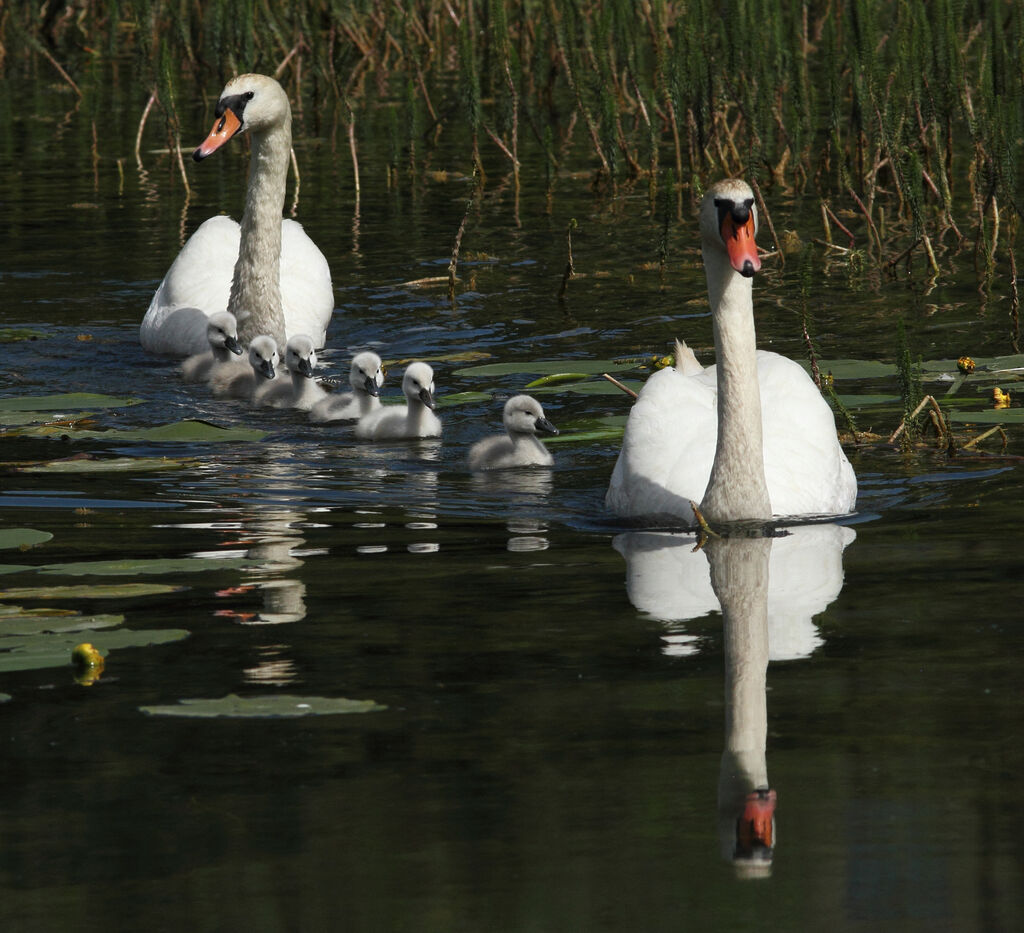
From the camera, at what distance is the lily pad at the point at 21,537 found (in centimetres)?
625

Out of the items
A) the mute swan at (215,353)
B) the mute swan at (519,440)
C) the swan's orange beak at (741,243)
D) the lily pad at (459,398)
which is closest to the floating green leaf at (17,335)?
the mute swan at (215,353)

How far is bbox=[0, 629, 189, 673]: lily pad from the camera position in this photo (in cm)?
491

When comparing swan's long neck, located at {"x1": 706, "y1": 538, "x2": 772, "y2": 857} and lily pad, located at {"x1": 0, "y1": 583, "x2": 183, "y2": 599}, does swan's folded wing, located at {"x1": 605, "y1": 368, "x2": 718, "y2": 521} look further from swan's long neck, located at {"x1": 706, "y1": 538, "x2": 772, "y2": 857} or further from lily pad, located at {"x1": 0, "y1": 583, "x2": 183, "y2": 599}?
lily pad, located at {"x1": 0, "y1": 583, "x2": 183, "y2": 599}

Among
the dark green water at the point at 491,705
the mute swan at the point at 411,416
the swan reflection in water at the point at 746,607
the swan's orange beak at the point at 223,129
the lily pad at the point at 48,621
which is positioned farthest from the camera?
the swan's orange beak at the point at 223,129

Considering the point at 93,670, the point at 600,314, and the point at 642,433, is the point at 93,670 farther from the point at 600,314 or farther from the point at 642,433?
the point at 600,314

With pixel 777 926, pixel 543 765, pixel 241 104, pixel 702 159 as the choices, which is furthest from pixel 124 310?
pixel 777 926

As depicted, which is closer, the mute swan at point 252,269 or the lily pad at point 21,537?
the lily pad at point 21,537

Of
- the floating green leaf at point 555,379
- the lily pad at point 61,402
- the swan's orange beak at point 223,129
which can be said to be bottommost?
the lily pad at point 61,402

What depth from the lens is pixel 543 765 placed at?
405cm

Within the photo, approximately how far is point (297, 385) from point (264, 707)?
5.33 m

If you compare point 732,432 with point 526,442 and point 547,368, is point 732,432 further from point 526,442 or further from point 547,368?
point 547,368

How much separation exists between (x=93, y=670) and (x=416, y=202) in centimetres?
1035

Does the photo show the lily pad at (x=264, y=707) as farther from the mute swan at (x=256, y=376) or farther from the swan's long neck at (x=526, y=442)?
the mute swan at (x=256, y=376)

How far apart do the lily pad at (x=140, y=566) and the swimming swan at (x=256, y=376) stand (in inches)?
151
